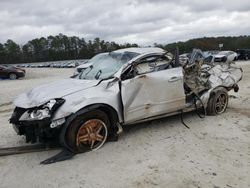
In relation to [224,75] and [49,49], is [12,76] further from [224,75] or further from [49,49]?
[49,49]

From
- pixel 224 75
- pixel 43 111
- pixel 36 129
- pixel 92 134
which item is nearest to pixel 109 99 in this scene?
pixel 92 134

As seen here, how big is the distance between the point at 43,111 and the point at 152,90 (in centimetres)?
205

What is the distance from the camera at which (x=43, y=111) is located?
15.6ft

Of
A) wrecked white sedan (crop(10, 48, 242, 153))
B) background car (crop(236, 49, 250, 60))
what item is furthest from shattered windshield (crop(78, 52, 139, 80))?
background car (crop(236, 49, 250, 60))

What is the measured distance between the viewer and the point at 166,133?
5980 mm

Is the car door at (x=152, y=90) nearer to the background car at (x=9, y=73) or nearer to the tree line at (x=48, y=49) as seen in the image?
the background car at (x=9, y=73)

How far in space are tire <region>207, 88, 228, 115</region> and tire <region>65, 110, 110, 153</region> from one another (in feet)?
9.43

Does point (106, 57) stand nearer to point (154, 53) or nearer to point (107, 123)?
point (154, 53)

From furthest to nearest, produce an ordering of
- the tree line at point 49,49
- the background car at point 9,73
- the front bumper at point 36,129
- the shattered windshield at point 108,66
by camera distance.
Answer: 1. the tree line at point 49,49
2. the background car at point 9,73
3. the shattered windshield at point 108,66
4. the front bumper at point 36,129

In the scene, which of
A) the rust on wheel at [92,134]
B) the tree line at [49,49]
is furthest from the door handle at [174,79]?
Answer: the tree line at [49,49]

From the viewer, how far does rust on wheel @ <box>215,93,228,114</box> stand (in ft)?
23.7

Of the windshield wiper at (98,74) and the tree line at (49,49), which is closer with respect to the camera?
the windshield wiper at (98,74)

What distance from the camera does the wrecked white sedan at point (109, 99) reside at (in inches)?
189

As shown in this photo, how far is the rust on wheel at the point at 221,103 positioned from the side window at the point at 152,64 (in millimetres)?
1800
